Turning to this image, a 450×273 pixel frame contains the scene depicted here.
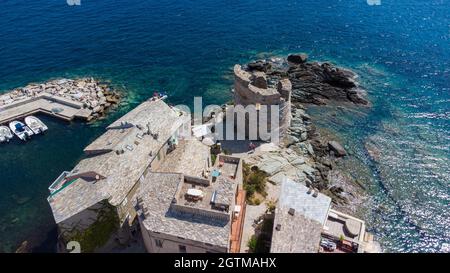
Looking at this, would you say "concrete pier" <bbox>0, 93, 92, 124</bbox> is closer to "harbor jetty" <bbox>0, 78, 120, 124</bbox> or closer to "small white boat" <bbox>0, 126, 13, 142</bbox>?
"harbor jetty" <bbox>0, 78, 120, 124</bbox>

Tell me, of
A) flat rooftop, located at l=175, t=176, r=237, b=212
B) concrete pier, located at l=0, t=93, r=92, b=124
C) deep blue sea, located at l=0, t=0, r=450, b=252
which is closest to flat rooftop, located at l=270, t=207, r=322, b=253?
flat rooftop, located at l=175, t=176, r=237, b=212

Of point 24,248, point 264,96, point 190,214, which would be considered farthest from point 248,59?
point 24,248

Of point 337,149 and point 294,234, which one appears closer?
point 294,234

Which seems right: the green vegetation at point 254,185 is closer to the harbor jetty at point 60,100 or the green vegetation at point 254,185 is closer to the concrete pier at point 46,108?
the harbor jetty at point 60,100

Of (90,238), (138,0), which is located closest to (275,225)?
(90,238)

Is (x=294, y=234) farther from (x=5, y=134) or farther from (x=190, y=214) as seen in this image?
(x=5, y=134)
